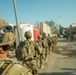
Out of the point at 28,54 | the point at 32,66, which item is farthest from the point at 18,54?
the point at 32,66

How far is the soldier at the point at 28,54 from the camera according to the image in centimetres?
673

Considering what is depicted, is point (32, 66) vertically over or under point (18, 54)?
under

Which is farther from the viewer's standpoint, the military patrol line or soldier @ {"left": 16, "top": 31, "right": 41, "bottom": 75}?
soldier @ {"left": 16, "top": 31, "right": 41, "bottom": 75}

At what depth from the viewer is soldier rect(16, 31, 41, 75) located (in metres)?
6.73

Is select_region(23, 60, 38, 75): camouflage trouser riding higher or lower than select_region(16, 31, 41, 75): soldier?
lower

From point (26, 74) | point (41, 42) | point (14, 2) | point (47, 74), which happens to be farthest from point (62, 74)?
point (26, 74)

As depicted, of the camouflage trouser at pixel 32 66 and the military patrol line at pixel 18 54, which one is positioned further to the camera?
the camouflage trouser at pixel 32 66

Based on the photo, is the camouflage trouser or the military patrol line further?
the camouflage trouser

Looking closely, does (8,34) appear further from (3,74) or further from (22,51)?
(22,51)

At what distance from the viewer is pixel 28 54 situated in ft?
22.6

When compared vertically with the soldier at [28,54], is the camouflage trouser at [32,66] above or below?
below

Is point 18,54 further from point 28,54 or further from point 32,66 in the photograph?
point 32,66

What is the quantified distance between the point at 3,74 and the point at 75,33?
133 feet

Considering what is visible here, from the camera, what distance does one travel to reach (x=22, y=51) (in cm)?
668
